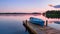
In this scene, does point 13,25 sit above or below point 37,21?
below

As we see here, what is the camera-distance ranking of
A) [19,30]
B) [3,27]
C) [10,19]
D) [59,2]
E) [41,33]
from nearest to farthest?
[41,33] → [59,2] → [19,30] → [3,27] → [10,19]

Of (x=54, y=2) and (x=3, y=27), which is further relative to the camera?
(x=3, y=27)

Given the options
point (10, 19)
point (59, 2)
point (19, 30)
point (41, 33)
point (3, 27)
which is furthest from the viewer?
point (10, 19)

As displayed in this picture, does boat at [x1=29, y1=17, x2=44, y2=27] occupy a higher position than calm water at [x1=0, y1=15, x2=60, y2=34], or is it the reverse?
boat at [x1=29, y1=17, x2=44, y2=27]

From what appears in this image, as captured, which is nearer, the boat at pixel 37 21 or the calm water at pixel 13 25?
the boat at pixel 37 21

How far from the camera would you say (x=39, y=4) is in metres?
3.99

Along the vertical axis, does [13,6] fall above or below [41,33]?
above

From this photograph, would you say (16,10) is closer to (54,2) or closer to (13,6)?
(13,6)

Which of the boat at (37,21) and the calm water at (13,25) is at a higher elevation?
the boat at (37,21)

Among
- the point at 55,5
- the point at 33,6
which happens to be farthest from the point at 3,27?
the point at 55,5

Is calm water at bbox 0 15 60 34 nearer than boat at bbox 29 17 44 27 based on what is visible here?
No

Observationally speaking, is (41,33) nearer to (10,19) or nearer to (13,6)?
(13,6)

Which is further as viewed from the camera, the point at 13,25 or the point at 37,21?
the point at 13,25

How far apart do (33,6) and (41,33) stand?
4.99ft
